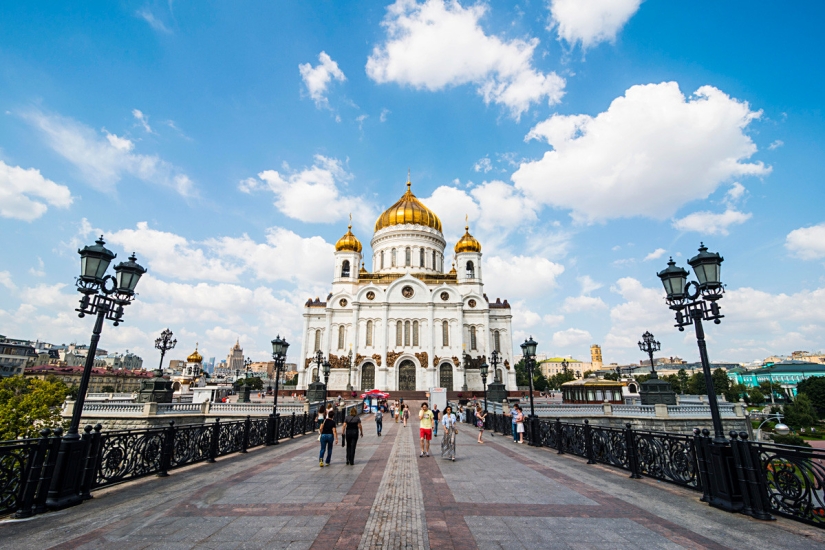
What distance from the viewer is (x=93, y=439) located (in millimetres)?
6664

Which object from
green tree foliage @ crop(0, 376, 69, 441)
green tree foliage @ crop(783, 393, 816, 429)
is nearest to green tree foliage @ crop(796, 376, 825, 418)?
green tree foliage @ crop(783, 393, 816, 429)

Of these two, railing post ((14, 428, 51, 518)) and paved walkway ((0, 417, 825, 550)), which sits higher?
railing post ((14, 428, 51, 518))

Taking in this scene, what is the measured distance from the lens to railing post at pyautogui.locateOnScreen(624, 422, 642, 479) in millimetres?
8305

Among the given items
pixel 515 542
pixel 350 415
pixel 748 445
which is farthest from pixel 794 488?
pixel 350 415

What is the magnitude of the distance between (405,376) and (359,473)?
113 feet

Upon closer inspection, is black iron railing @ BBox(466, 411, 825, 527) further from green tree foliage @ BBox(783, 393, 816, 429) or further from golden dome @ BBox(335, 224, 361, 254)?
green tree foliage @ BBox(783, 393, 816, 429)

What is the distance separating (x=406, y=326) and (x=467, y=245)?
12.8 m

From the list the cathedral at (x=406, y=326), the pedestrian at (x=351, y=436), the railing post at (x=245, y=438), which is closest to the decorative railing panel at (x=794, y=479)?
the pedestrian at (x=351, y=436)

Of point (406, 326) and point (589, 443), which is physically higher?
point (406, 326)

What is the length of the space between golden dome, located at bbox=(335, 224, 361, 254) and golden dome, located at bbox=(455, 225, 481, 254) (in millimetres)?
12391

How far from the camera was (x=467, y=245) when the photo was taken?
4941cm

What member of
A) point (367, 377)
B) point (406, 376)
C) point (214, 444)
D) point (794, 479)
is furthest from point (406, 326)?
point (794, 479)

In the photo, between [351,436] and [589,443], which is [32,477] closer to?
[351,436]

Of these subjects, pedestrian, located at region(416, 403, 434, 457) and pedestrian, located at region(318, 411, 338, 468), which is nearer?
pedestrian, located at region(318, 411, 338, 468)
